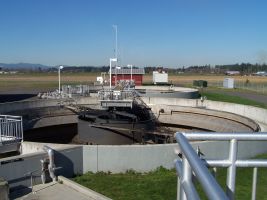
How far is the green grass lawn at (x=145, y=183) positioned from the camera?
9.38 meters

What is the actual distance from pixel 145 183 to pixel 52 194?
2.67m

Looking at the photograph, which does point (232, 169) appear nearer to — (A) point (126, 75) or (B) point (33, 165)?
(B) point (33, 165)

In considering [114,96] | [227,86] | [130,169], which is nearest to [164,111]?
[114,96]

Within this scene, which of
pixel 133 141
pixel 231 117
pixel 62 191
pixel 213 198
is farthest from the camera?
pixel 231 117

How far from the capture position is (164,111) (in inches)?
981

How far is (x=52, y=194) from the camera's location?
9508 mm

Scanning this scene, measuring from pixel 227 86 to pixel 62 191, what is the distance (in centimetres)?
4938

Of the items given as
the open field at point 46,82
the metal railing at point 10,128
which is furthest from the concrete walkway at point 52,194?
the open field at point 46,82

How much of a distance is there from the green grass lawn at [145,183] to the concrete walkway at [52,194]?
884 mm

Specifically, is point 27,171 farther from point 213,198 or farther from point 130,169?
point 213,198

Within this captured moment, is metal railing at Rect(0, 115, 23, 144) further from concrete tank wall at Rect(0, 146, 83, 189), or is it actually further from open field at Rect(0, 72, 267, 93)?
open field at Rect(0, 72, 267, 93)

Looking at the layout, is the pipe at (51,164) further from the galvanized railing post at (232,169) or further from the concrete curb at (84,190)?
the galvanized railing post at (232,169)

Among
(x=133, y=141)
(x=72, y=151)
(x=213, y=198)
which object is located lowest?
(x=133, y=141)

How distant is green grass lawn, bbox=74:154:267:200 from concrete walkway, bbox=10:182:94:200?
88 centimetres
